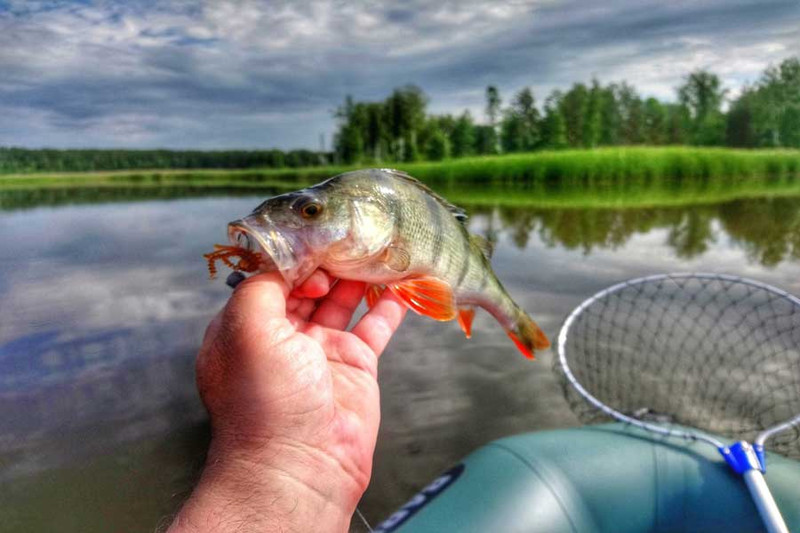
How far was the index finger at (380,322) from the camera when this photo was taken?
93.0 inches

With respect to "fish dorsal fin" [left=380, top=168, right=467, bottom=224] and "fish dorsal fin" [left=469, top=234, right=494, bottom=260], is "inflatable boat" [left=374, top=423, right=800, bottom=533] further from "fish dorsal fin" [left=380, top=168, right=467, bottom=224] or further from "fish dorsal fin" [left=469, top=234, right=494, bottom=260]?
"fish dorsal fin" [left=380, top=168, right=467, bottom=224]

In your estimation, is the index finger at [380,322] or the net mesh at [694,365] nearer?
the index finger at [380,322]

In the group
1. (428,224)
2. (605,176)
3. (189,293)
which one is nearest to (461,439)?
(428,224)

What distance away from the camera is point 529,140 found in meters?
63.1

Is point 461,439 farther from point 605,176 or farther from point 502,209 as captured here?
point 605,176

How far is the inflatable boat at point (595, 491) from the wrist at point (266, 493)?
1.16 meters

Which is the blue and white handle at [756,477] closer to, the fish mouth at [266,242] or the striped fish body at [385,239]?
the striped fish body at [385,239]

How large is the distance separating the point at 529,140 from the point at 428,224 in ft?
212

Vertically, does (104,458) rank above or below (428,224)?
below

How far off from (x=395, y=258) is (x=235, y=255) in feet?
2.19

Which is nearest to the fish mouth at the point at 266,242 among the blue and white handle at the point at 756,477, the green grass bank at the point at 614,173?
the blue and white handle at the point at 756,477

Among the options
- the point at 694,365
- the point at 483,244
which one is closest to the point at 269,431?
the point at 483,244

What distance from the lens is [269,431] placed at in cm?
175

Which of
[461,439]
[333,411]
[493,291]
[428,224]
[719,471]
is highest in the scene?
[428,224]
